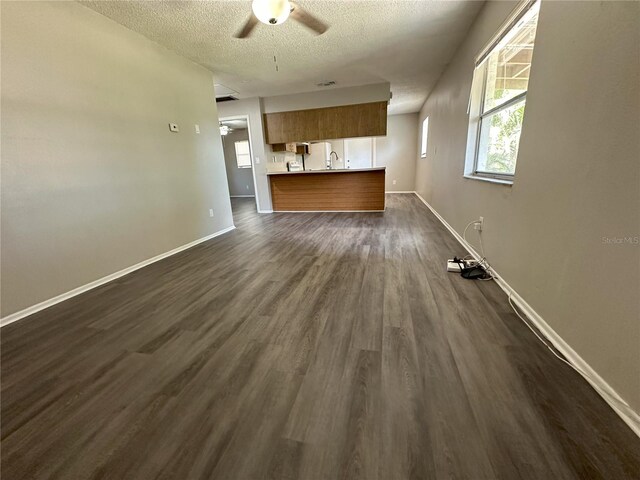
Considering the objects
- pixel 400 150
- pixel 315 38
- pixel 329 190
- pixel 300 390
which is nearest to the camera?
pixel 300 390

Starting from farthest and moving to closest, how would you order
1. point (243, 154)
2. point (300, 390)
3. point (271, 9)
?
point (243, 154) → point (271, 9) → point (300, 390)

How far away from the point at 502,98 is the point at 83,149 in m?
3.90

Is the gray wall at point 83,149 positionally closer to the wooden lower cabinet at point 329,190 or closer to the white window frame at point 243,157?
the wooden lower cabinet at point 329,190

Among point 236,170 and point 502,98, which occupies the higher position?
point 502,98

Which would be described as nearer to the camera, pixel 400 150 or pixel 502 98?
pixel 502 98

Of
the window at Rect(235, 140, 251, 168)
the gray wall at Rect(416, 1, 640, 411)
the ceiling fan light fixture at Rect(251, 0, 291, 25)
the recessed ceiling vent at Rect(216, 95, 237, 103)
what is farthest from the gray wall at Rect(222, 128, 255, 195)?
the gray wall at Rect(416, 1, 640, 411)

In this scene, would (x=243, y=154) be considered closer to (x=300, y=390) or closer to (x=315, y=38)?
(x=315, y=38)

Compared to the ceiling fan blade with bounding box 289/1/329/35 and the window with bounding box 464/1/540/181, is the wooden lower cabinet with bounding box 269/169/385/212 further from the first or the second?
the ceiling fan blade with bounding box 289/1/329/35

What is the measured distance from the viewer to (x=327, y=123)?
561 centimetres

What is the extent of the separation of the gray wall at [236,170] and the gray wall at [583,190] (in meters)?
8.57

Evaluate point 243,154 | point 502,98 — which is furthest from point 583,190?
point 243,154

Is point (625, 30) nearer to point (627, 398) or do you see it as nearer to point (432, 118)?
point (627, 398)

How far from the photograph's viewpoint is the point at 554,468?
0.88m

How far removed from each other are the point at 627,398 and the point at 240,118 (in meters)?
6.58
